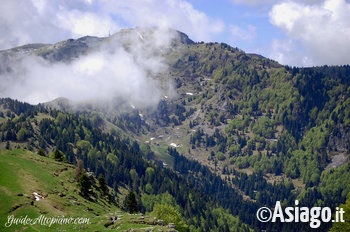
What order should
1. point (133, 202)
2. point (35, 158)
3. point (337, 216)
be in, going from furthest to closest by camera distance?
point (133, 202)
point (35, 158)
point (337, 216)

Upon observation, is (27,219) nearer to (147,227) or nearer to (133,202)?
(147,227)

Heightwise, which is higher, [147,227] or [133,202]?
[133,202]

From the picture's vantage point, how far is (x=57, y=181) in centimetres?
8675

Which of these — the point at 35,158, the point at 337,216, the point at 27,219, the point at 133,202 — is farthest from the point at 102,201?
the point at 337,216

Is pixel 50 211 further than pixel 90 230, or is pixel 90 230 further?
pixel 50 211

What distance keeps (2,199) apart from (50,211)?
863 centimetres

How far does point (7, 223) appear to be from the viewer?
5584 cm

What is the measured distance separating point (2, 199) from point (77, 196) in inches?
938

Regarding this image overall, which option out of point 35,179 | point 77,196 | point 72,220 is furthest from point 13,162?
point 72,220

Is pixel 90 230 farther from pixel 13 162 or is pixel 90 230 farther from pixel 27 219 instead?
pixel 13 162

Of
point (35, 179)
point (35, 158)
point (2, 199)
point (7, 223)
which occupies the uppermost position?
point (35, 158)

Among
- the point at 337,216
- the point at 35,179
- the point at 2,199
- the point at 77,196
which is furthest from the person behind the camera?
the point at 337,216

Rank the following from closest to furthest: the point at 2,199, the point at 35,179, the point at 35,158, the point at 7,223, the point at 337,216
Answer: the point at 7,223, the point at 2,199, the point at 35,179, the point at 337,216, the point at 35,158

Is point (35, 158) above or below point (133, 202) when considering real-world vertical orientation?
above
